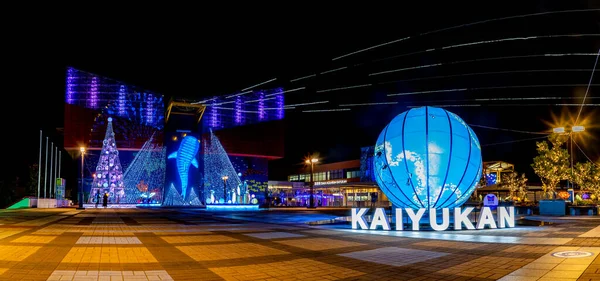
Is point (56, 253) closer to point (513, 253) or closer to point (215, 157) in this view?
point (513, 253)

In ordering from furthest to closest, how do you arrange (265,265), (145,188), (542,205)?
(145,188), (542,205), (265,265)

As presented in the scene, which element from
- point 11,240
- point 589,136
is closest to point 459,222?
point 11,240

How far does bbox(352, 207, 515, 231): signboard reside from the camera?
1678 centimetres

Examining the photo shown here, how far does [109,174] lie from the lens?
55125 mm

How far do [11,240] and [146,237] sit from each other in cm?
368

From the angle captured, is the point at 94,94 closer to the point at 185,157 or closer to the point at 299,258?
the point at 185,157

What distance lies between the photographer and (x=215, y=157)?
2623 inches

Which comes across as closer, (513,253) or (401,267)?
(401,267)

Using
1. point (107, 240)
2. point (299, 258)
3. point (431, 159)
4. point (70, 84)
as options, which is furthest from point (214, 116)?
point (299, 258)

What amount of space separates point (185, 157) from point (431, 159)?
45603 millimetres

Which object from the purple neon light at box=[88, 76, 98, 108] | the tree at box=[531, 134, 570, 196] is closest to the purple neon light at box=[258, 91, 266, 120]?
the purple neon light at box=[88, 76, 98, 108]

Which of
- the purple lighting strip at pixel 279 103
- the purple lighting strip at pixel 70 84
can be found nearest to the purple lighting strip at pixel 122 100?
the purple lighting strip at pixel 70 84

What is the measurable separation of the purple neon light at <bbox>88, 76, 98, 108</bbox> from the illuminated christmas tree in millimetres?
6606

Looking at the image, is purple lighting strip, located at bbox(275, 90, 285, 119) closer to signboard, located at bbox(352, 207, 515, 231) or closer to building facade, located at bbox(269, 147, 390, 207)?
building facade, located at bbox(269, 147, 390, 207)
